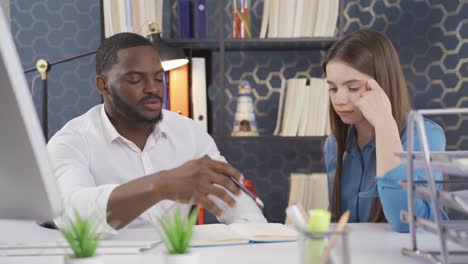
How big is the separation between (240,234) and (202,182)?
145mm

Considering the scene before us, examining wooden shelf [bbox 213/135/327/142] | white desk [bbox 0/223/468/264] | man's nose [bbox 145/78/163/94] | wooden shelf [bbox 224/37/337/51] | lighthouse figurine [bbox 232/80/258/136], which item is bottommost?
wooden shelf [bbox 213/135/327/142]

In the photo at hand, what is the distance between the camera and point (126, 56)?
7.09 ft

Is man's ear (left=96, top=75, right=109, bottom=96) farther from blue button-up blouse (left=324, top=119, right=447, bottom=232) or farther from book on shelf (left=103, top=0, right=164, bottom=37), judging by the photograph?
blue button-up blouse (left=324, top=119, right=447, bottom=232)

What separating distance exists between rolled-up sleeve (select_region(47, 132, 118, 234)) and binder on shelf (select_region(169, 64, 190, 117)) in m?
0.85

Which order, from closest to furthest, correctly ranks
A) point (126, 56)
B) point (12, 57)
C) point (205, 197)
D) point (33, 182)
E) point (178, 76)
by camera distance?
1. point (12, 57)
2. point (33, 182)
3. point (205, 197)
4. point (126, 56)
5. point (178, 76)

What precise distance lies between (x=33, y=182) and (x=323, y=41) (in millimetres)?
2247

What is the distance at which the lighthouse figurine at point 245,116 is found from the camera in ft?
9.79

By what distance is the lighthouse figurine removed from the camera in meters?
2.98

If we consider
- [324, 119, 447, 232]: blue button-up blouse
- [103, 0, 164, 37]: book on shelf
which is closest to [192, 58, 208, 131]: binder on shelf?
[103, 0, 164, 37]: book on shelf

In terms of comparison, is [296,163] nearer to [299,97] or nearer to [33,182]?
[299,97]

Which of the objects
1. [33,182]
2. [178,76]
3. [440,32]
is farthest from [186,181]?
[440,32]

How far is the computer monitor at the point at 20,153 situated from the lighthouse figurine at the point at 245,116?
2.07 meters

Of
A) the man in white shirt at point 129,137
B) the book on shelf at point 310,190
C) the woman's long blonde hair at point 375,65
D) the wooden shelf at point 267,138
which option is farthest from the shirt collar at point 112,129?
the book on shelf at point 310,190

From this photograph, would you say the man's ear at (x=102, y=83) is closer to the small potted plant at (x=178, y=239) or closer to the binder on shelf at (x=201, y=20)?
the binder on shelf at (x=201, y=20)
